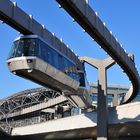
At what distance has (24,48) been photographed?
84.7 feet

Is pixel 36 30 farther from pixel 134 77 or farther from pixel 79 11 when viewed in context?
pixel 134 77

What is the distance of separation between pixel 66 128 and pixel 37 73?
2047 cm

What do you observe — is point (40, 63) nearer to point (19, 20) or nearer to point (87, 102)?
point (19, 20)

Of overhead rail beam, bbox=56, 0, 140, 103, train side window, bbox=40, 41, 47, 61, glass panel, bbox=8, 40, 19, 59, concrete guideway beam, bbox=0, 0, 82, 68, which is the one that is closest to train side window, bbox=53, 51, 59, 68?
train side window, bbox=40, 41, 47, 61

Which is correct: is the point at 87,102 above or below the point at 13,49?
below

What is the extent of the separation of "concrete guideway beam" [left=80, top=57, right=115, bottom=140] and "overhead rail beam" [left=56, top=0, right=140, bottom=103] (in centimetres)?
272

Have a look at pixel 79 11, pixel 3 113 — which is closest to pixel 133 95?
pixel 79 11

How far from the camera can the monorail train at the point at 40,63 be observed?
2538 cm

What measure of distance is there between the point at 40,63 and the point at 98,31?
567cm

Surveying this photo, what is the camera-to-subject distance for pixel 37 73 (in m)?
26.6

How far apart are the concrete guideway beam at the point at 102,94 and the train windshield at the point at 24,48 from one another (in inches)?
652

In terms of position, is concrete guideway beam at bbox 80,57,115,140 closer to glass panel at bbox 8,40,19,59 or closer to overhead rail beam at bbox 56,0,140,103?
overhead rail beam at bbox 56,0,140,103

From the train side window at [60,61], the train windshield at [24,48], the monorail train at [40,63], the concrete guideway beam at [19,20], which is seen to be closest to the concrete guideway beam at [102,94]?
the monorail train at [40,63]

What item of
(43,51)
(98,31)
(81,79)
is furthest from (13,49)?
(81,79)
